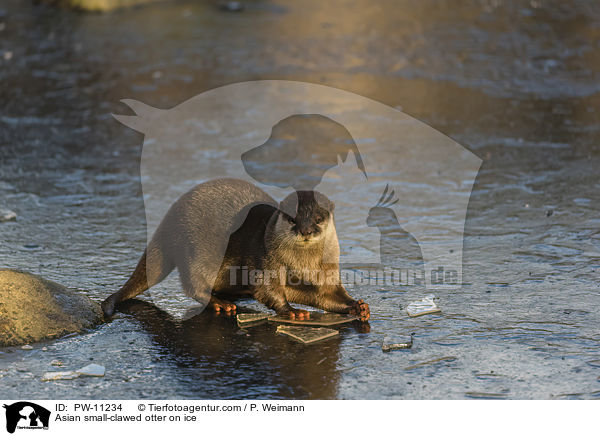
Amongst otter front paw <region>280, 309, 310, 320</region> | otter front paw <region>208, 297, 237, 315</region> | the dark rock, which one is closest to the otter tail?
the dark rock

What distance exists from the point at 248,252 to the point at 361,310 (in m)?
0.67

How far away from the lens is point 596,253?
17.4ft

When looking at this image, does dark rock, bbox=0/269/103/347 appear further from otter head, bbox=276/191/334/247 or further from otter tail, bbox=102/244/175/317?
otter head, bbox=276/191/334/247

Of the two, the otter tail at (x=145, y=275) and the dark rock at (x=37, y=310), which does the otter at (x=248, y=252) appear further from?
the dark rock at (x=37, y=310)

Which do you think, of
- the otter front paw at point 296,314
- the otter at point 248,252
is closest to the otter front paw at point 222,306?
the otter at point 248,252

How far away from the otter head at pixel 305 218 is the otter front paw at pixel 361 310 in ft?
1.40

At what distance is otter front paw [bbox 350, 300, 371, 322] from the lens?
442cm

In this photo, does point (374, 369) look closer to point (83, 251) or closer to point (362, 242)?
point (362, 242)

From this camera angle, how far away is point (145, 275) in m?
4.73

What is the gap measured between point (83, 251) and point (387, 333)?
2281 millimetres
